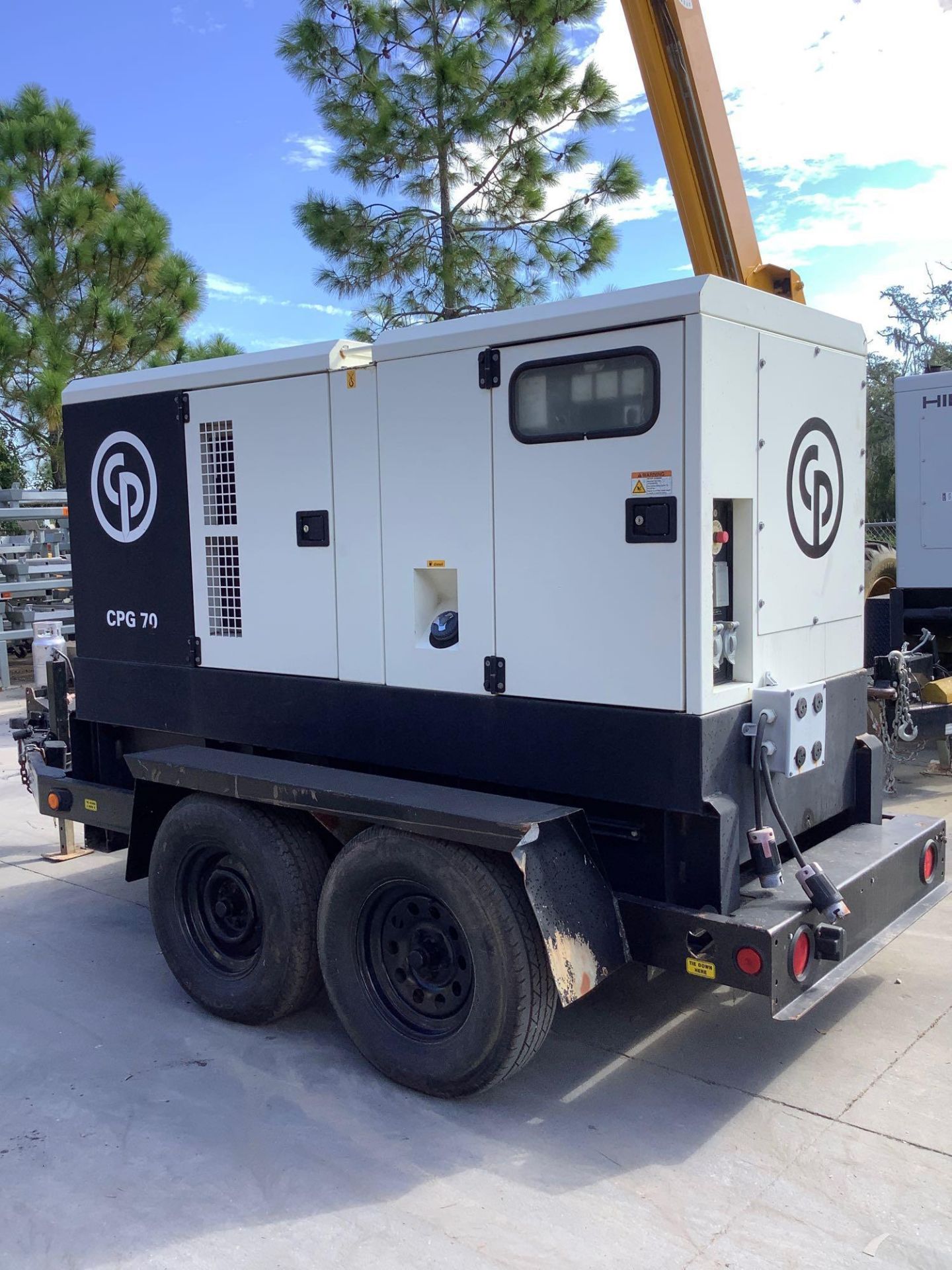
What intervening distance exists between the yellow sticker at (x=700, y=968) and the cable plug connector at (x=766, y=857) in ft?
1.22

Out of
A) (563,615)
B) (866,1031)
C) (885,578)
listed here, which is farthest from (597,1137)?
(885,578)

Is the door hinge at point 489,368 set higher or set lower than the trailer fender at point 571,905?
higher

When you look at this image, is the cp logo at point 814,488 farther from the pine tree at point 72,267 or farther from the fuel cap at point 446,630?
the pine tree at point 72,267

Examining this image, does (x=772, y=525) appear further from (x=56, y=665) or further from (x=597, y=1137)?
(x=56, y=665)

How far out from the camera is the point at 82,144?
17.4 meters

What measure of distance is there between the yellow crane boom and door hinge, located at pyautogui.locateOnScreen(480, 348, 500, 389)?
6.96 ft

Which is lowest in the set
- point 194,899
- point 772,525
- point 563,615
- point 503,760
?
point 194,899

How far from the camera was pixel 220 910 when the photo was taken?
4574mm

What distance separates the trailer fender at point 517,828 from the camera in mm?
3475

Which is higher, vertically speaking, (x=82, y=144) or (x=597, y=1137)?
(x=82, y=144)

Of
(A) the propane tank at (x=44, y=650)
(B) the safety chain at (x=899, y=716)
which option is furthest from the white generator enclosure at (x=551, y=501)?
(B) the safety chain at (x=899, y=716)

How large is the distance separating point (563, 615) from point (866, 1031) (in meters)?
2.02


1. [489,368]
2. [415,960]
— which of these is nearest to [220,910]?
[415,960]

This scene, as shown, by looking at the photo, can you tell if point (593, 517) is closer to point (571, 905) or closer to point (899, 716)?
point (571, 905)
